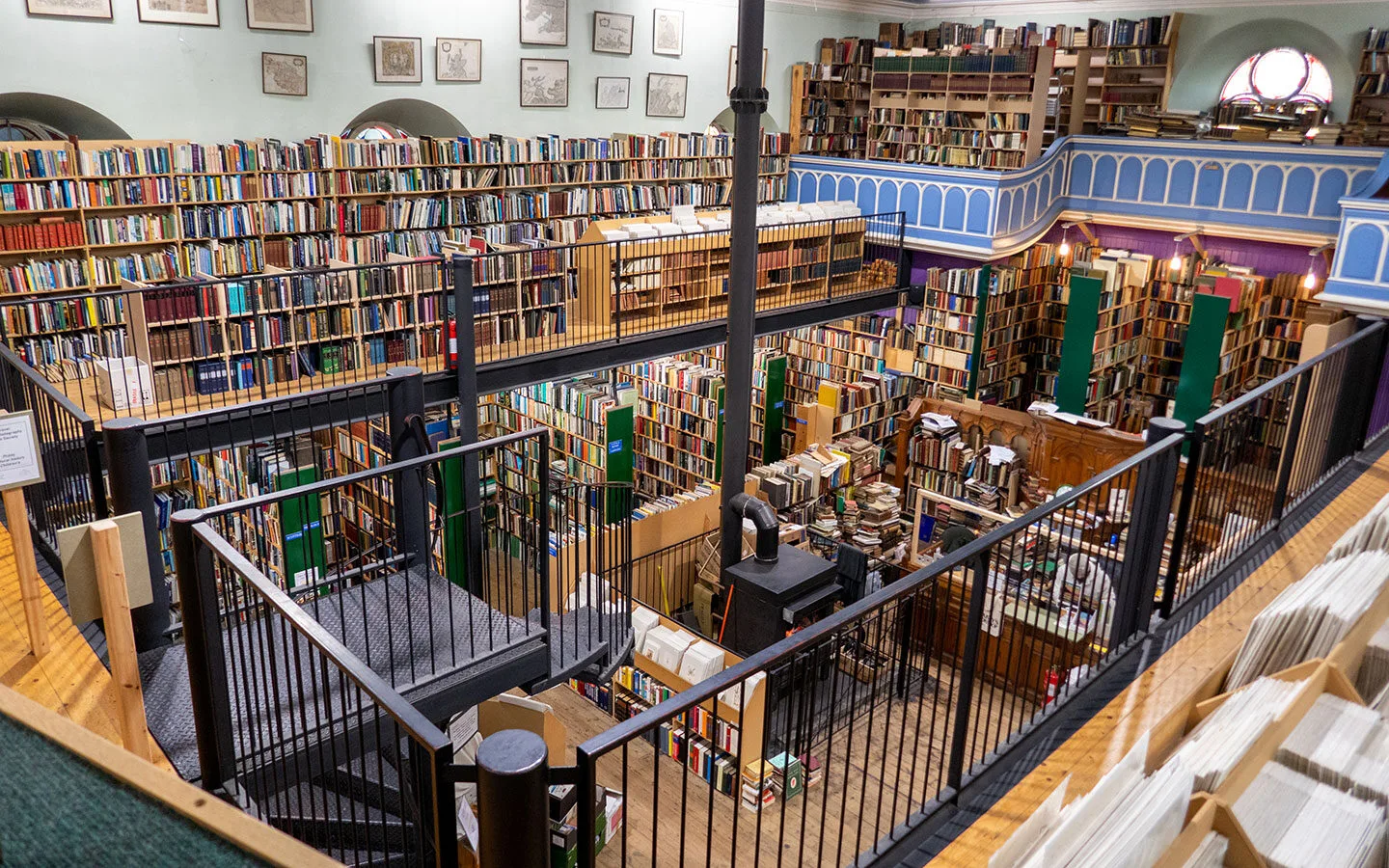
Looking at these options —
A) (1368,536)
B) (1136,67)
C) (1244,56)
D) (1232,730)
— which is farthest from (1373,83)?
(1232,730)

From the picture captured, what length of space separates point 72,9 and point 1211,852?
383 inches

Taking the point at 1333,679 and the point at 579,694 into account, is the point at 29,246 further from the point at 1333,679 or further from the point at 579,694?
the point at 1333,679

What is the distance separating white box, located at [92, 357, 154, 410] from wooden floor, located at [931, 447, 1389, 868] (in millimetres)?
5938

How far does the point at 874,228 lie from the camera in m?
12.3

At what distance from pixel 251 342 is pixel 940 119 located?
871 centimetres

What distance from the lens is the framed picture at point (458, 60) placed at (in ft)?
34.5

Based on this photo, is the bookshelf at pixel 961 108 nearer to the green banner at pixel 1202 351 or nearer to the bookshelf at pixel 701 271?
the bookshelf at pixel 701 271

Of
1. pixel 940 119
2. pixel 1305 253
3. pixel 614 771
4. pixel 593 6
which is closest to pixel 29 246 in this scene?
pixel 614 771

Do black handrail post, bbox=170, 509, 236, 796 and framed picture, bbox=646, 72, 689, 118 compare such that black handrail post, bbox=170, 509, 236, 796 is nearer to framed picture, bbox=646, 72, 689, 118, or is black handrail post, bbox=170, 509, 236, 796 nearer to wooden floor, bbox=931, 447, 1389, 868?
wooden floor, bbox=931, 447, 1389, 868

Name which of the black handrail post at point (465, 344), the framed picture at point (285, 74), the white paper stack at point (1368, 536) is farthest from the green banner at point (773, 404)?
the white paper stack at point (1368, 536)

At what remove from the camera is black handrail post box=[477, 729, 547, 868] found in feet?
5.57

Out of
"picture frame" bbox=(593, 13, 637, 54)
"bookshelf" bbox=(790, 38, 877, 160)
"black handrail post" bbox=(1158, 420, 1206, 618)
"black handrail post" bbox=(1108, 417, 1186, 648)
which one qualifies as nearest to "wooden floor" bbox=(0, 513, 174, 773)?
"black handrail post" bbox=(1108, 417, 1186, 648)

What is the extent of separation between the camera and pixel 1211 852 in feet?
6.84

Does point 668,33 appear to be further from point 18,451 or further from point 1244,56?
point 18,451
